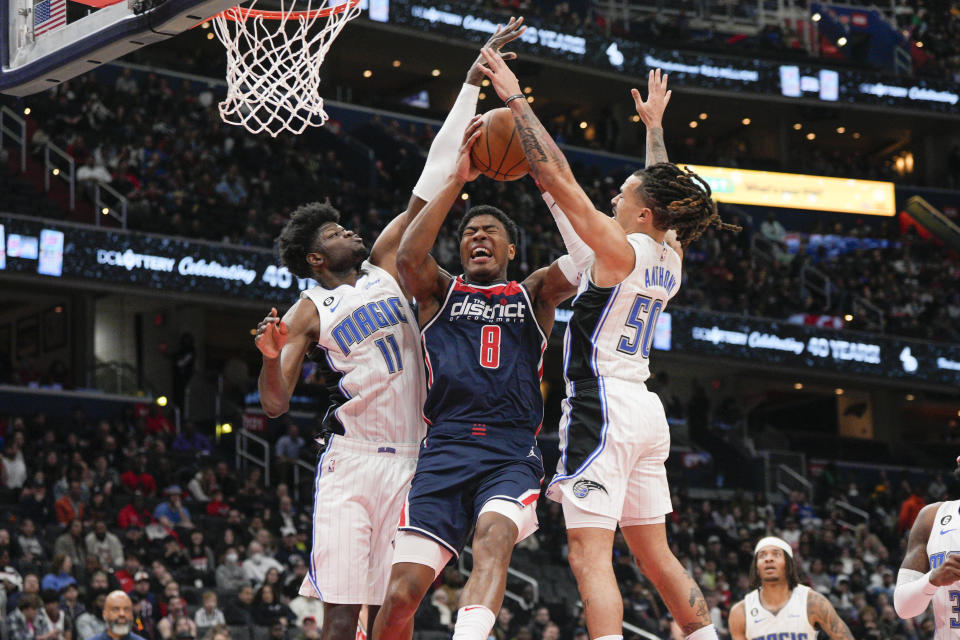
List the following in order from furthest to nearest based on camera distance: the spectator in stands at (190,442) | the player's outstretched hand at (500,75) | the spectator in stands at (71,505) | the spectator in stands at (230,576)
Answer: the spectator in stands at (190,442) < the spectator in stands at (71,505) < the spectator in stands at (230,576) < the player's outstretched hand at (500,75)

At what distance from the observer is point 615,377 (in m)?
5.89

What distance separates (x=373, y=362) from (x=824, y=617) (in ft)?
11.0

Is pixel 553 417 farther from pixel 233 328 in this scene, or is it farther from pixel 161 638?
pixel 161 638

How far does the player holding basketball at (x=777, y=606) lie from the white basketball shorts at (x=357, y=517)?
285 centimetres

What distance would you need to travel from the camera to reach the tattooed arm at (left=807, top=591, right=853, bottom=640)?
7.64 meters

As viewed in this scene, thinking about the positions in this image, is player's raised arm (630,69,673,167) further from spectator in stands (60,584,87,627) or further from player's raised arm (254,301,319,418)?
spectator in stands (60,584,87,627)

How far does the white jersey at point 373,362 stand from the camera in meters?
6.14

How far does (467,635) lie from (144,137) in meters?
18.7

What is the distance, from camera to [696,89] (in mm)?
31844

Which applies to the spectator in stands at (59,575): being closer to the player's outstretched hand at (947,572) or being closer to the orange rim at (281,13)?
the orange rim at (281,13)

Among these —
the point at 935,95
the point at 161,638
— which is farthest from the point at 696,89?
the point at 161,638

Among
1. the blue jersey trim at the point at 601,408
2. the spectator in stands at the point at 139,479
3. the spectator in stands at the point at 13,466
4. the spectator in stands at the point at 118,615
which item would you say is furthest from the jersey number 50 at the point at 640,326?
the spectator in stands at the point at 13,466

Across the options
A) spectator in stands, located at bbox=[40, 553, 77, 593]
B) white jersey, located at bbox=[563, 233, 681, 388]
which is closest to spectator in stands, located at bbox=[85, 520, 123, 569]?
spectator in stands, located at bbox=[40, 553, 77, 593]

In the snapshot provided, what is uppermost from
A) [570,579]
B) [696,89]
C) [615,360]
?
[696,89]
